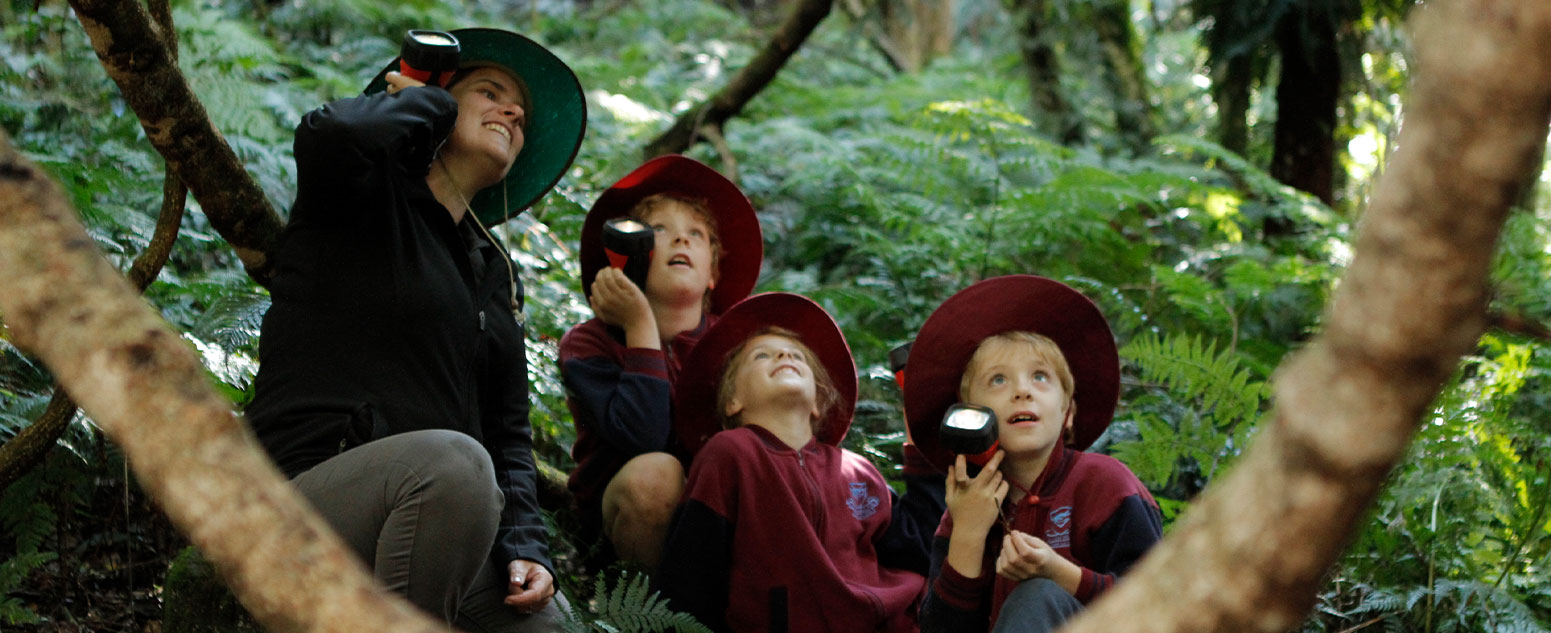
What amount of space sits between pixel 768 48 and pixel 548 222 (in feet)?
5.95

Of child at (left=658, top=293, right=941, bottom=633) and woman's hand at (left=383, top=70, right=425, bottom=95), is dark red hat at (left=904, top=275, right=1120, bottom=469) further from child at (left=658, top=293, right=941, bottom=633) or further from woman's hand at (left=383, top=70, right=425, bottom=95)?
woman's hand at (left=383, top=70, right=425, bottom=95)

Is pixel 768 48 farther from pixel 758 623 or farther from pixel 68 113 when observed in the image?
pixel 758 623

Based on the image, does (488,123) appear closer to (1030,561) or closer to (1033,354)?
(1033,354)

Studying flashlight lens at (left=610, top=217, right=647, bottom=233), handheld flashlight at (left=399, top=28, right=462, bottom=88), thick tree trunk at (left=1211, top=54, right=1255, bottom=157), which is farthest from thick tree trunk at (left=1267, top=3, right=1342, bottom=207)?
handheld flashlight at (left=399, top=28, right=462, bottom=88)

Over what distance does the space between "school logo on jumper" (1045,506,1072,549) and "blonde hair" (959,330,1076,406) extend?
390mm

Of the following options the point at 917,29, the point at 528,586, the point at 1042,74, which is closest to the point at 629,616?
the point at 528,586

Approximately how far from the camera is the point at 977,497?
3.12 meters

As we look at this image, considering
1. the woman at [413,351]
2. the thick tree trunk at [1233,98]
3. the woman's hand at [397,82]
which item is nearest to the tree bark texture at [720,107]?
the thick tree trunk at [1233,98]

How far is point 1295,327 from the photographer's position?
19.0 feet

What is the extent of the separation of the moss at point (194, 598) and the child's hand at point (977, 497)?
1792 millimetres

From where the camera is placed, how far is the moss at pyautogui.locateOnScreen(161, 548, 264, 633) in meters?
2.74

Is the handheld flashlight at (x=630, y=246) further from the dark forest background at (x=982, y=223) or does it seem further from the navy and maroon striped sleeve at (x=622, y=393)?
the dark forest background at (x=982, y=223)

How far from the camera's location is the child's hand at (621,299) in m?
3.76

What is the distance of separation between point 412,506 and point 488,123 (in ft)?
4.05
